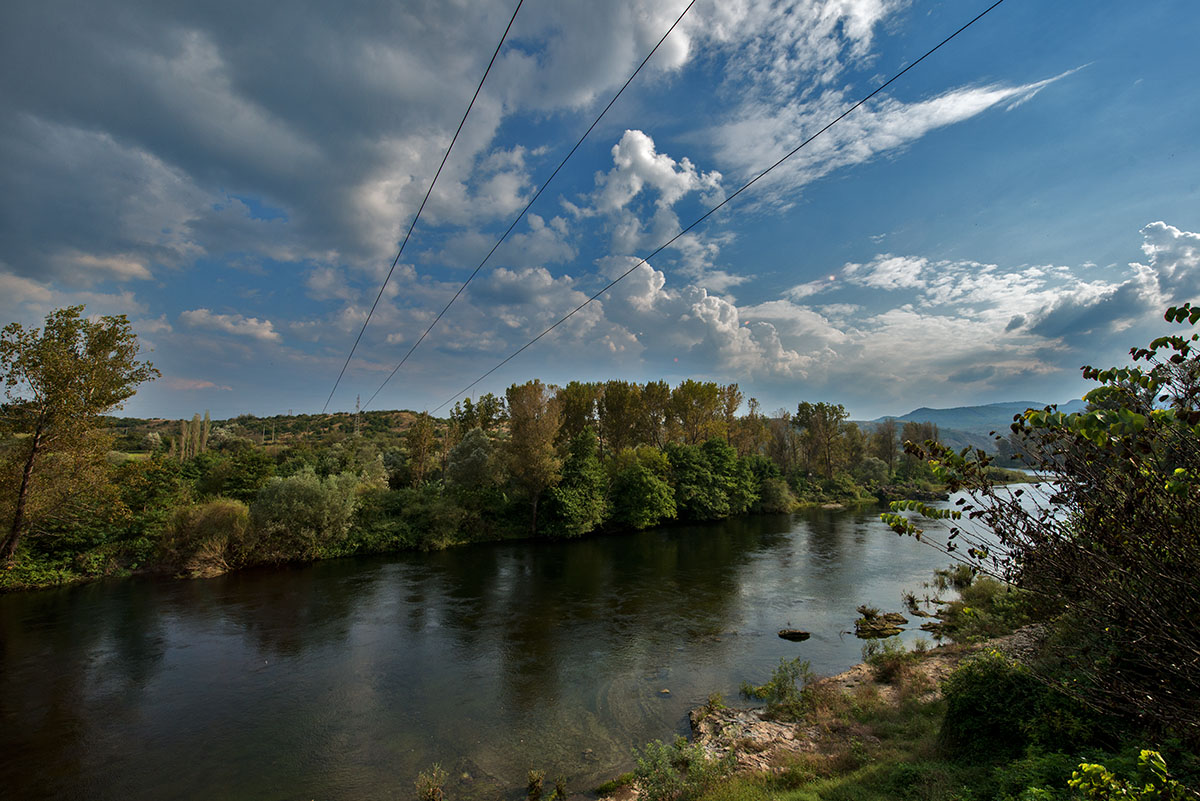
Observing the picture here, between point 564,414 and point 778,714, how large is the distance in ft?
135

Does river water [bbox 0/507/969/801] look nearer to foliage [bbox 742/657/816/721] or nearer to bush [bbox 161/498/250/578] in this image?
foliage [bbox 742/657/816/721]

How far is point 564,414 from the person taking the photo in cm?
5062

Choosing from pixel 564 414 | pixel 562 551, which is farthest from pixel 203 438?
pixel 562 551

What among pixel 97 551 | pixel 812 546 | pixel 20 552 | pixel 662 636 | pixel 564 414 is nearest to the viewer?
pixel 662 636

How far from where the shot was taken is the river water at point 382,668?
9734 millimetres

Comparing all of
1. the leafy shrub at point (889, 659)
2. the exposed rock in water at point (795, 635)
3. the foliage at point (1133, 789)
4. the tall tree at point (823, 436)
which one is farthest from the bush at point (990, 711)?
the tall tree at point (823, 436)

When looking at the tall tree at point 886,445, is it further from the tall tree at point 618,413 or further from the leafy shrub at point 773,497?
the tall tree at point 618,413

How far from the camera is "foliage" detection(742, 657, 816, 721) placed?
10758 mm

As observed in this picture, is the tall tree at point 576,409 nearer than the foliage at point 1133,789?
No

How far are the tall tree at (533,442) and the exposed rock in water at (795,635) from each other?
23117mm

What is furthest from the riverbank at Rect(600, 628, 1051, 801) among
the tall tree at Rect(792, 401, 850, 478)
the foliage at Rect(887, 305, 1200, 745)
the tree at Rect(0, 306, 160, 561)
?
the tall tree at Rect(792, 401, 850, 478)

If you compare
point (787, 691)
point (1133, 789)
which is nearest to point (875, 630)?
Result: point (787, 691)

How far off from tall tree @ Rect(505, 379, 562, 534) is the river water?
35.9 ft

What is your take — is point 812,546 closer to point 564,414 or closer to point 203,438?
point 564,414
